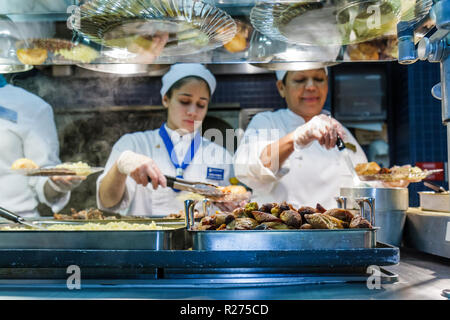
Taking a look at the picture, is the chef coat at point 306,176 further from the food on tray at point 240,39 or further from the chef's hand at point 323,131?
the food on tray at point 240,39

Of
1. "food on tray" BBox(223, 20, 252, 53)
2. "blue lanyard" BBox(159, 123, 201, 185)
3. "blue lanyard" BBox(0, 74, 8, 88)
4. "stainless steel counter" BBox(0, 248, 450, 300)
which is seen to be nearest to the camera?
"stainless steel counter" BBox(0, 248, 450, 300)

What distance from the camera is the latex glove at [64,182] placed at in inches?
97.8

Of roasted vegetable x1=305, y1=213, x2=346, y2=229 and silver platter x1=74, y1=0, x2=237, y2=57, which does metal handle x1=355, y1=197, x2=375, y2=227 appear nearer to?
roasted vegetable x1=305, y1=213, x2=346, y2=229

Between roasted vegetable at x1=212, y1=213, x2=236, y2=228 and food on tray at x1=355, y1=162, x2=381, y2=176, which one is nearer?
roasted vegetable at x1=212, y1=213, x2=236, y2=228

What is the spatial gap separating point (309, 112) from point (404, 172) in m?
1.38

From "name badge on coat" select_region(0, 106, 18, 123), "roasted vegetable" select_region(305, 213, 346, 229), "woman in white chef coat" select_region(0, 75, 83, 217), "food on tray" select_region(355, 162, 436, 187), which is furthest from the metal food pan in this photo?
"name badge on coat" select_region(0, 106, 18, 123)

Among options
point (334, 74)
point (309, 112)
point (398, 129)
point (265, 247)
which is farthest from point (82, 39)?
point (398, 129)

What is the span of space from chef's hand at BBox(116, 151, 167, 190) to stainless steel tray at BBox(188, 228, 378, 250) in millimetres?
1301

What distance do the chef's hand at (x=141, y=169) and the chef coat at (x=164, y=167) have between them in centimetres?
47

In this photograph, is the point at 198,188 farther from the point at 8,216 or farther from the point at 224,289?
the point at 224,289

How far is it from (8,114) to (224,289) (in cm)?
286

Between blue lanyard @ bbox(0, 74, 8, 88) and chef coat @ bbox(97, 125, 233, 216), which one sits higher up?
blue lanyard @ bbox(0, 74, 8, 88)

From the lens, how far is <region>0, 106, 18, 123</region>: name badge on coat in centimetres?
312
